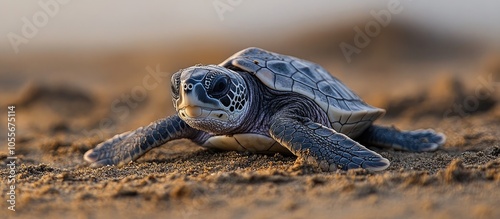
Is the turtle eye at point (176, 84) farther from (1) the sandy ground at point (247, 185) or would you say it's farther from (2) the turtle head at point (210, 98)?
(1) the sandy ground at point (247, 185)

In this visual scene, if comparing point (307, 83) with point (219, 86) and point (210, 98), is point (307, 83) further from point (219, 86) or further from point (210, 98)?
point (210, 98)

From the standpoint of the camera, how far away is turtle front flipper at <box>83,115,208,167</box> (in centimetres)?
514

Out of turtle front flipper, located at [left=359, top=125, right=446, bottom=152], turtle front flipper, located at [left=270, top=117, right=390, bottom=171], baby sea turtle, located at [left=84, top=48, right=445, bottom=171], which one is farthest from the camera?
turtle front flipper, located at [left=359, top=125, right=446, bottom=152]

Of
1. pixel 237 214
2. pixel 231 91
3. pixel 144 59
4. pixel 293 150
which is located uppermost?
pixel 144 59

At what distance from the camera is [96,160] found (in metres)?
5.36

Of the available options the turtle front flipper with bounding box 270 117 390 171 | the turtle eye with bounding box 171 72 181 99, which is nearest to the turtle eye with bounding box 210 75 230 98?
the turtle eye with bounding box 171 72 181 99

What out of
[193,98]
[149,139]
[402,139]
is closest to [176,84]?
[193,98]

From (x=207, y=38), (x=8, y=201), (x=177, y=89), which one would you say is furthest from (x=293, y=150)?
(x=207, y=38)

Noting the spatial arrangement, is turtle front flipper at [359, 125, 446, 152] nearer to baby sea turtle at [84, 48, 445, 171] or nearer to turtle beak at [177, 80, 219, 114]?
baby sea turtle at [84, 48, 445, 171]

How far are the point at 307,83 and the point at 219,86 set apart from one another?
102 centimetres

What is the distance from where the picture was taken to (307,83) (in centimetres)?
519

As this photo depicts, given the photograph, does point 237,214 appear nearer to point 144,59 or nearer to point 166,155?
point 166,155

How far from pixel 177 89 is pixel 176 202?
1.52 metres

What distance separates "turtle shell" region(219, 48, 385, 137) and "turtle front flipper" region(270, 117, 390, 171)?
1.75 feet
